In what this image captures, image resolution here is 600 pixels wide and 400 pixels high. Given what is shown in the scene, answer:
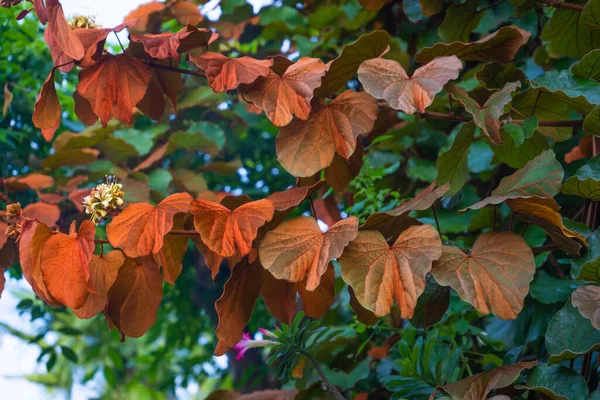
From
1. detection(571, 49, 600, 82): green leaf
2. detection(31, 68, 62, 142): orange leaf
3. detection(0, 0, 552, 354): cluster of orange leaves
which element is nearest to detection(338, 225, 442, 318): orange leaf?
detection(0, 0, 552, 354): cluster of orange leaves

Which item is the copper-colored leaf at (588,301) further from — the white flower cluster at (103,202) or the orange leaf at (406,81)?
the white flower cluster at (103,202)

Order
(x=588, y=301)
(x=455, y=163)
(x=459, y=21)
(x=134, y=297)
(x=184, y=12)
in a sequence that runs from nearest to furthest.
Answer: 1. (x=588, y=301)
2. (x=134, y=297)
3. (x=455, y=163)
4. (x=459, y=21)
5. (x=184, y=12)

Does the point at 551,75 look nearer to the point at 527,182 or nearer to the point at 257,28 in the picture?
the point at 527,182

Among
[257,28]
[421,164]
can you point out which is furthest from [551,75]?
[257,28]

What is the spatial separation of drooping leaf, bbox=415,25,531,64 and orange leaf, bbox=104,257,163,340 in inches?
18.1

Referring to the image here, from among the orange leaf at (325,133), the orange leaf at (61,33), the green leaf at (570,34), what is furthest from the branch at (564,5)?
the orange leaf at (61,33)

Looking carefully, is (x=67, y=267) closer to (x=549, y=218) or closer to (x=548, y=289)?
(x=549, y=218)

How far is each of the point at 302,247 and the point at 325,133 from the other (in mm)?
188

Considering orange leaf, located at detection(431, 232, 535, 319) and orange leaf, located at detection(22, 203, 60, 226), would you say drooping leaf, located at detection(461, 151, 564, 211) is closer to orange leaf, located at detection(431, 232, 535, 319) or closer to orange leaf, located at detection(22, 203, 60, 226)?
orange leaf, located at detection(431, 232, 535, 319)

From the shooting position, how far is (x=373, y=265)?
0.75 metres

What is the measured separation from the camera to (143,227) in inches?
30.3

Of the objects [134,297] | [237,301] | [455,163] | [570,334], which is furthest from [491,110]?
[134,297]

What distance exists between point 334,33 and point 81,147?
70 centimetres

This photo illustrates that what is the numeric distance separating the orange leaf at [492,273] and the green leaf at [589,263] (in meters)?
0.08
